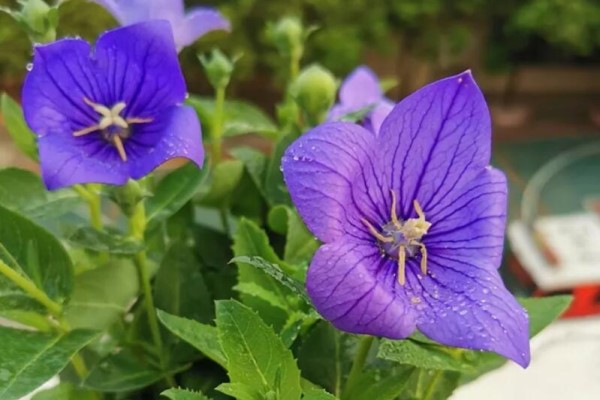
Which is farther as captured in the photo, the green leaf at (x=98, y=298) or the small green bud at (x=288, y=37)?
the small green bud at (x=288, y=37)

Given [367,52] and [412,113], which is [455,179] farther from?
[367,52]

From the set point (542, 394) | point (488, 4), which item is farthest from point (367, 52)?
point (542, 394)

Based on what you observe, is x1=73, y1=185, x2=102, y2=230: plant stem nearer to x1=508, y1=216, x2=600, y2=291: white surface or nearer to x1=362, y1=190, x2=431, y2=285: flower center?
x1=362, y1=190, x2=431, y2=285: flower center

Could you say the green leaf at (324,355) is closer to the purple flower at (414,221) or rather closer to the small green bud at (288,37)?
the purple flower at (414,221)

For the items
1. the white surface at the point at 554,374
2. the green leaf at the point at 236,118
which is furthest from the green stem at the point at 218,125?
the white surface at the point at 554,374

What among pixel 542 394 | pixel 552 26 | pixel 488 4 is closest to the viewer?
pixel 542 394

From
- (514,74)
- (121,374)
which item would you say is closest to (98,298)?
(121,374)

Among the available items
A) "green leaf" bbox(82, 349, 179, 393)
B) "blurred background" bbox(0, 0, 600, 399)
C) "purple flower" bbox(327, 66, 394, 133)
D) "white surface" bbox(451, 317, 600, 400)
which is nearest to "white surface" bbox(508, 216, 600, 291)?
"blurred background" bbox(0, 0, 600, 399)
